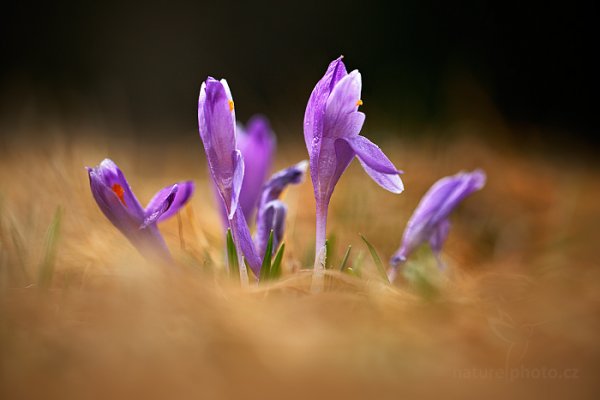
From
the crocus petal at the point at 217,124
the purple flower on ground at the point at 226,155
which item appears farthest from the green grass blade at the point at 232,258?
the crocus petal at the point at 217,124

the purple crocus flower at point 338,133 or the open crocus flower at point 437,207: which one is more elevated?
the purple crocus flower at point 338,133

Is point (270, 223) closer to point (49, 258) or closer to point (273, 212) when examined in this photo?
point (273, 212)

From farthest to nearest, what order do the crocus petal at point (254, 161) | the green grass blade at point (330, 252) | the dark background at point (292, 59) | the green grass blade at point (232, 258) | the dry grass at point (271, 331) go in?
the dark background at point (292, 59) < the crocus petal at point (254, 161) < the green grass blade at point (330, 252) < the green grass blade at point (232, 258) < the dry grass at point (271, 331)

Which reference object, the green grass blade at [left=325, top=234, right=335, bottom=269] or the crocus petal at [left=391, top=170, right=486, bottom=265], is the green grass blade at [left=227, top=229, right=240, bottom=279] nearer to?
the green grass blade at [left=325, top=234, right=335, bottom=269]

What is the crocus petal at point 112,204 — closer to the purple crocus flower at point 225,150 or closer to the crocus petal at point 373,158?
the purple crocus flower at point 225,150

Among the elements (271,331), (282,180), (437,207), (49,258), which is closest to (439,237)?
(437,207)

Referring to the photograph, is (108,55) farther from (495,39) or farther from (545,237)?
(545,237)
